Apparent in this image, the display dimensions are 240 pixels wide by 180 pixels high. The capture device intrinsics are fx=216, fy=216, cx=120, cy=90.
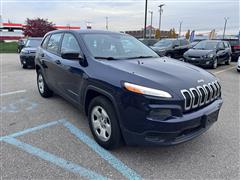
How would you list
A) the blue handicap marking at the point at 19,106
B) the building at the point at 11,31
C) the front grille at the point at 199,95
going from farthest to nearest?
the building at the point at 11,31, the blue handicap marking at the point at 19,106, the front grille at the point at 199,95

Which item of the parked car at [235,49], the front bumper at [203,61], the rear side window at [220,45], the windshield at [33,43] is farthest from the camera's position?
the parked car at [235,49]

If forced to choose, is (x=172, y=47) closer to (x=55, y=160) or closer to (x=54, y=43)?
(x=54, y=43)

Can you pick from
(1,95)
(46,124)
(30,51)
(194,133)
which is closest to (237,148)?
(194,133)

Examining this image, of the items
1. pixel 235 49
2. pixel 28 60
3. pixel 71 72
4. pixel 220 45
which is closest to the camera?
pixel 71 72

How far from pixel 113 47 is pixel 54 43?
1681 mm

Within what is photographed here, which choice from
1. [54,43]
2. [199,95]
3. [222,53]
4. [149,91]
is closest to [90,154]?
[149,91]

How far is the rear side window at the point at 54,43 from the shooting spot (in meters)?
4.52

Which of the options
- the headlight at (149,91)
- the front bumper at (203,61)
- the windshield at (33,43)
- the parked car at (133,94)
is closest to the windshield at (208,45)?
the front bumper at (203,61)

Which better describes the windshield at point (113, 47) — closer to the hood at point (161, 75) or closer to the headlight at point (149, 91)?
the hood at point (161, 75)

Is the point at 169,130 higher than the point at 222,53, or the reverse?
the point at 222,53

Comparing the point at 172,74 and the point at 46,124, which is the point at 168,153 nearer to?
the point at 172,74

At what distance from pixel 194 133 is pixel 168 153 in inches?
21.4

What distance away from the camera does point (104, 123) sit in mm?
3061

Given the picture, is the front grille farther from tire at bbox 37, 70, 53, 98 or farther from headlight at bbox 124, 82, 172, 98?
tire at bbox 37, 70, 53, 98
